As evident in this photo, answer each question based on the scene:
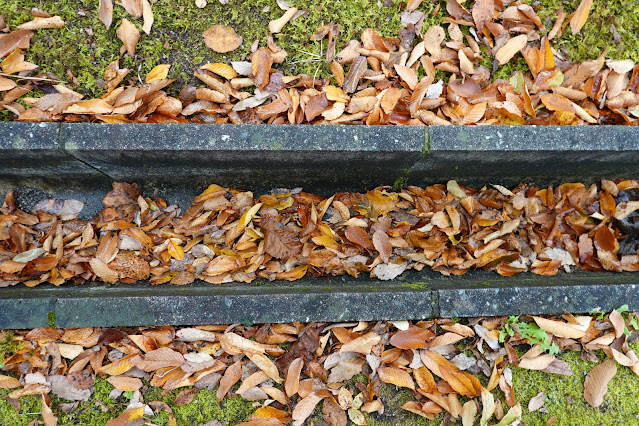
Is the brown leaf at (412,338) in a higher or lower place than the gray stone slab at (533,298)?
lower

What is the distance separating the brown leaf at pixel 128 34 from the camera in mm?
2138

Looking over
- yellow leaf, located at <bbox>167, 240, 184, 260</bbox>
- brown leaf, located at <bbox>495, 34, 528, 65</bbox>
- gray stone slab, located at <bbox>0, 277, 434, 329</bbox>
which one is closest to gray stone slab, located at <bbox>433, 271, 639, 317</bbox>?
gray stone slab, located at <bbox>0, 277, 434, 329</bbox>

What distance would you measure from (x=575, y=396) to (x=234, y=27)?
276 centimetres

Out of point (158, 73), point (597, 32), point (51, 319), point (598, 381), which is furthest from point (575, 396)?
point (158, 73)

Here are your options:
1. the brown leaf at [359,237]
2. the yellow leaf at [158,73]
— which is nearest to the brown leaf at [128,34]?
the yellow leaf at [158,73]

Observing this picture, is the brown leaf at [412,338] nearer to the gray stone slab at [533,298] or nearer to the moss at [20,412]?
the gray stone slab at [533,298]

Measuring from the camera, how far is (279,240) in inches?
86.0

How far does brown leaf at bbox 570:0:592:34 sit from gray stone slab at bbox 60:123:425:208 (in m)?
1.28

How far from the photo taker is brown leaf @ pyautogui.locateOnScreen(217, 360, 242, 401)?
79.4 inches

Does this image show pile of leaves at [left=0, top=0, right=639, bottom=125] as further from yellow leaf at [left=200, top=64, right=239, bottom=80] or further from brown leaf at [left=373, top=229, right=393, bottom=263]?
brown leaf at [left=373, top=229, right=393, bottom=263]

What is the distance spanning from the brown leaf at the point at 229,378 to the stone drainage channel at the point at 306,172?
0.29 m

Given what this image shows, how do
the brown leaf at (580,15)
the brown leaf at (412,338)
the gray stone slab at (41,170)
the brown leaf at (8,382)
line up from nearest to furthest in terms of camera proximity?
the gray stone slab at (41,170) < the brown leaf at (8,382) < the brown leaf at (412,338) < the brown leaf at (580,15)

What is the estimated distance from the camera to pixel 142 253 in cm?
218

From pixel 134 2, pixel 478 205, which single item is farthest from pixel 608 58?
pixel 134 2
